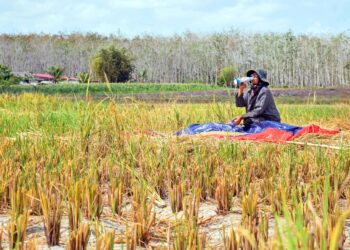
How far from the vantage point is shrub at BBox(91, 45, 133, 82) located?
33031mm

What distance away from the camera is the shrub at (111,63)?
108ft

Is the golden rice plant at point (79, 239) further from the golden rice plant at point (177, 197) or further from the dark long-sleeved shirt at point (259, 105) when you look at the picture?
the dark long-sleeved shirt at point (259, 105)

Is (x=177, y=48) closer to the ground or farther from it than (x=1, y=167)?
farther from it

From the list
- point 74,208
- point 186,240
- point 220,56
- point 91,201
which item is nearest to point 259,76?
point 91,201

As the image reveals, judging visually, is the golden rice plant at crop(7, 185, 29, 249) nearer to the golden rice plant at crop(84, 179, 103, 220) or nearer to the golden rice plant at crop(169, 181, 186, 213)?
the golden rice plant at crop(84, 179, 103, 220)

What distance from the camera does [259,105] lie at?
6254 mm

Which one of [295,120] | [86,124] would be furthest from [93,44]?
[86,124]

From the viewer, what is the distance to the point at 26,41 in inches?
1924

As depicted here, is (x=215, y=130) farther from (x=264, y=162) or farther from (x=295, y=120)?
(x=295, y=120)

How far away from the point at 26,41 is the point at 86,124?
4731cm

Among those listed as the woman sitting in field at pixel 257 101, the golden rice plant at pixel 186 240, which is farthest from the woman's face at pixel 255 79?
the golden rice plant at pixel 186 240

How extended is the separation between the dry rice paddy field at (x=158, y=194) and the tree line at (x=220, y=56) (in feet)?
110

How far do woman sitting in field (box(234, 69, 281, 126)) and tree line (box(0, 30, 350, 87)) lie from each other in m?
31.0

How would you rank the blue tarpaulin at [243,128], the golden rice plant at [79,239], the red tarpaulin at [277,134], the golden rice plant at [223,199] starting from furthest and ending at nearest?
the blue tarpaulin at [243,128]
the red tarpaulin at [277,134]
the golden rice plant at [223,199]
the golden rice plant at [79,239]
